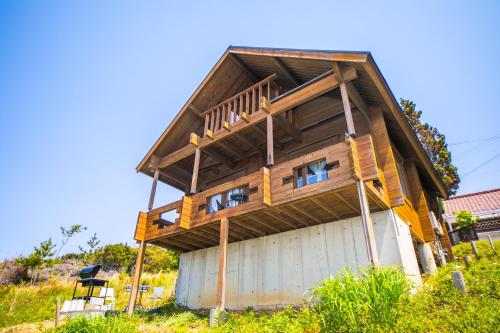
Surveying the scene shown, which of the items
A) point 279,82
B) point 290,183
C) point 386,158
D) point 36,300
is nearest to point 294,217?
point 290,183

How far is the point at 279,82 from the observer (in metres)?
12.1

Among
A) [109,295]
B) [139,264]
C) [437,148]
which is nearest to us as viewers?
[139,264]

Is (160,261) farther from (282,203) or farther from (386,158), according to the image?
(386,158)

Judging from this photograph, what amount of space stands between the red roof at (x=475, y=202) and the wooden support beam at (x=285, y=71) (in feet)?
58.6

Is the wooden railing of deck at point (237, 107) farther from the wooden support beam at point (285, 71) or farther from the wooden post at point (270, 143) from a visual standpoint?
the wooden post at point (270, 143)

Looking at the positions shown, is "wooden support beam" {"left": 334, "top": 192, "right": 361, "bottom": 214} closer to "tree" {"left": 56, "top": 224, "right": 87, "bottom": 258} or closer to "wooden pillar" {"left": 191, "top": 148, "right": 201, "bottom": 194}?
"wooden pillar" {"left": 191, "top": 148, "right": 201, "bottom": 194}

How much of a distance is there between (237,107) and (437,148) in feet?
71.5

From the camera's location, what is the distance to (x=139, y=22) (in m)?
11.0

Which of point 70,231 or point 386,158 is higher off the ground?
point 70,231

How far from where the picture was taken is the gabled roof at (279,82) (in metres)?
8.90

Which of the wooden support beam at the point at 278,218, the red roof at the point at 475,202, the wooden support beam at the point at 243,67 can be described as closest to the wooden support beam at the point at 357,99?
the wooden support beam at the point at 278,218

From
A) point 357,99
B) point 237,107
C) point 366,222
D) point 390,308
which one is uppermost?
point 237,107

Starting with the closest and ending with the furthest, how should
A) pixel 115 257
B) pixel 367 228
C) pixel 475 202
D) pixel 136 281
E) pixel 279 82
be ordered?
pixel 367 228 < pixel 136 281 < pixel 279 82 < pixel 475 202 < pixel 115 257

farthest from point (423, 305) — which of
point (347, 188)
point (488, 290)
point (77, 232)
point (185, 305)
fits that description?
point (77, 232)
